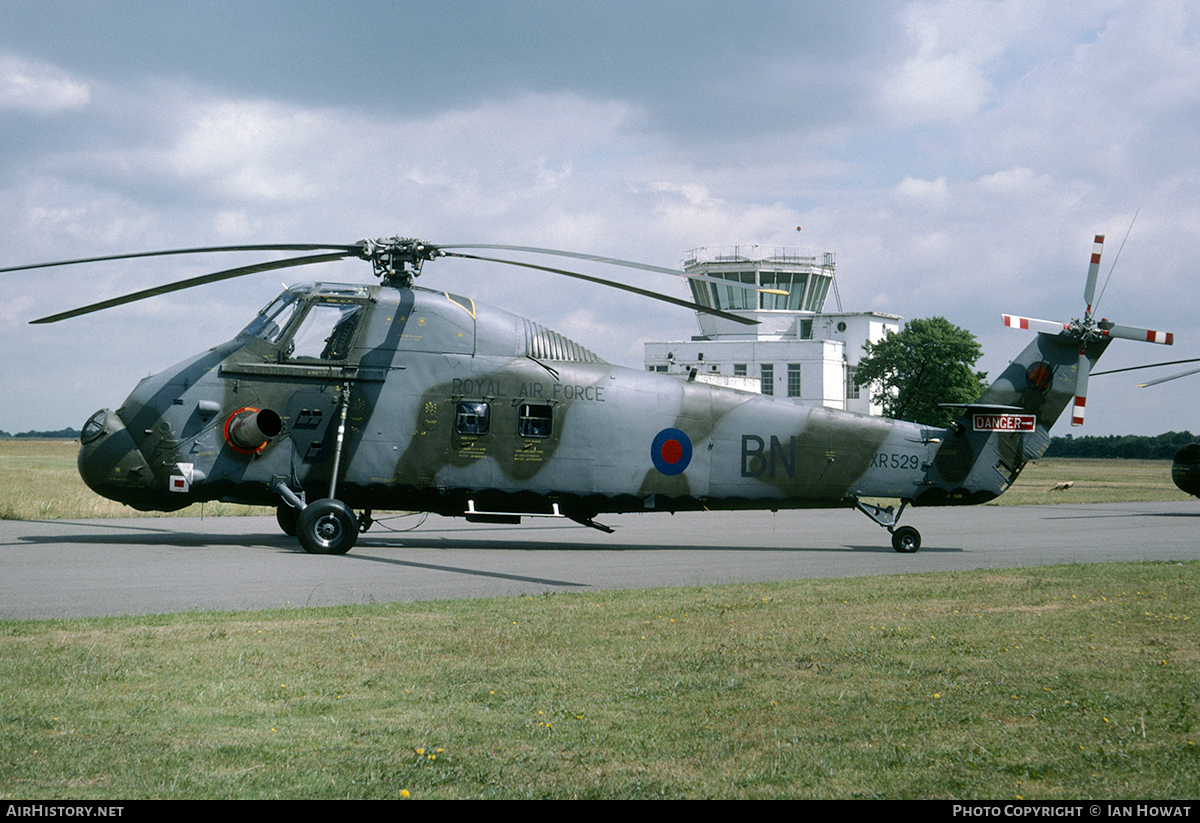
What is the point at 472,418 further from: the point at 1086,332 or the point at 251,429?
the point at 1086,332

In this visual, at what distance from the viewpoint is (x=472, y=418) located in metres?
17.8

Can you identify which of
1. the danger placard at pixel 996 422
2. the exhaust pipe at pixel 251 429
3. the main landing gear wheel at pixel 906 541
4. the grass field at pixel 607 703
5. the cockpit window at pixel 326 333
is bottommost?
the grass field at pixel 607 703

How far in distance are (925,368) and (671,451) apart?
66.7 meters

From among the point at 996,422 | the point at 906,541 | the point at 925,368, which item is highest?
the point at 925,368

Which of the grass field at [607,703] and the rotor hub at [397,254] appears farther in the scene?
the rotor hub at [397,254]

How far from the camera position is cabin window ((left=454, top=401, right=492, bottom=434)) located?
702 inches

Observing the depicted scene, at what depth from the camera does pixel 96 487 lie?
55.6 feet

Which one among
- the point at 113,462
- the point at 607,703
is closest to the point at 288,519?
the point at 113,462

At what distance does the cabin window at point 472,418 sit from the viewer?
17828 mm

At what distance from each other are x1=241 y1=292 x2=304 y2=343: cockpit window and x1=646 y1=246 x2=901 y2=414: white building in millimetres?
62609

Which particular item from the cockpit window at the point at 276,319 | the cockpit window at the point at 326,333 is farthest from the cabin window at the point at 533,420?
the cockpit window at the point at 276,319

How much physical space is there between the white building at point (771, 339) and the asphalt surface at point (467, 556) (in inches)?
2189

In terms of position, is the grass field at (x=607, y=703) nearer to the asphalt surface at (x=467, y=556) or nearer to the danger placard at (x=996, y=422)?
the asphalt surface at (x=467, y=556)

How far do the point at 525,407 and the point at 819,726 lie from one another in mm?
12483
